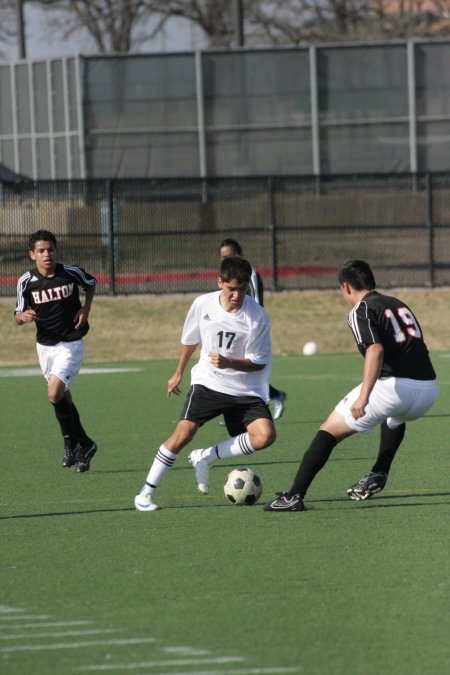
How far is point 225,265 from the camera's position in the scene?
8.35 meters

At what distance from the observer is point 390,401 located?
26.8 ft

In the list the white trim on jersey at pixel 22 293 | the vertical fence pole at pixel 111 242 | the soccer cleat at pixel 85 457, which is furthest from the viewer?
the vertical fence pole at pixel 111 242

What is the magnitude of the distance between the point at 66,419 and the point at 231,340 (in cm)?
272

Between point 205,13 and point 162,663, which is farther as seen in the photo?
point 205,13

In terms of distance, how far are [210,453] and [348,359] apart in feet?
41.7

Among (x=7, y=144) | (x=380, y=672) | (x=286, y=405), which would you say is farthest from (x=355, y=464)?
(x=7, y=144)

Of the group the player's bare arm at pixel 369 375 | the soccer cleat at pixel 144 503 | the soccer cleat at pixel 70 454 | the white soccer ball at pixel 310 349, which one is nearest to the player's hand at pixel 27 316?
the soccer cleat at pixel 70 454

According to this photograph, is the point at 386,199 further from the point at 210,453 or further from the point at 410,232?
the point at 210,453

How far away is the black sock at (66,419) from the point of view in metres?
10.8

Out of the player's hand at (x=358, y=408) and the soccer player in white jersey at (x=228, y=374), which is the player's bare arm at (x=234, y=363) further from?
the player's hand at (x=358, y=408)

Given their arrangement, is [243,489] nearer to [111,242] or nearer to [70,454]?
[70,454]

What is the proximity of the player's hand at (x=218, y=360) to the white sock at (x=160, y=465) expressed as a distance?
66 centimetres

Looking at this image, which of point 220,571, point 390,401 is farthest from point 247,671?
point 390,401

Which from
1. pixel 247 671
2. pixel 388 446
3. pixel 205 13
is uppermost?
pixel 205 13
